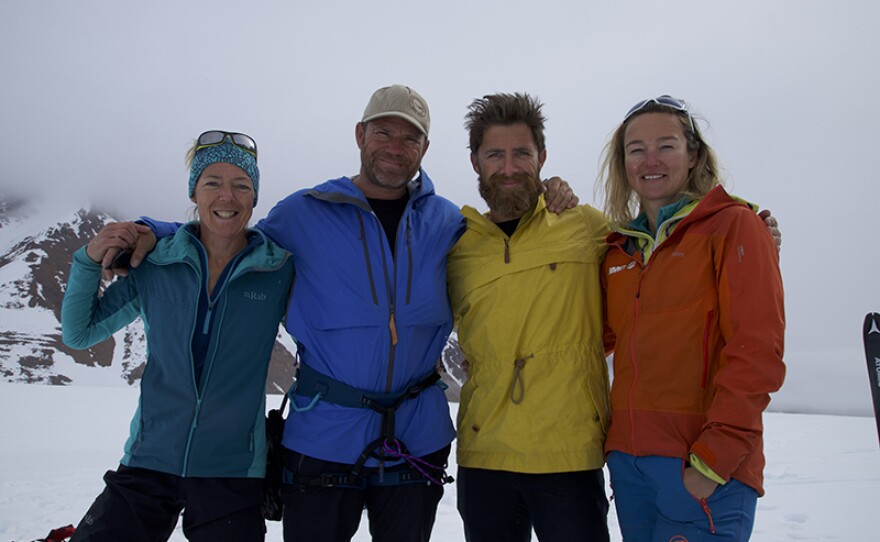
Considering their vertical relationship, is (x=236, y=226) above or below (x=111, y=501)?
above

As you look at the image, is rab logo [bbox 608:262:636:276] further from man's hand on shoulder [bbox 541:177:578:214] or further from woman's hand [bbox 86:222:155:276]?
woman's hand [bbox 86:222:155:276]

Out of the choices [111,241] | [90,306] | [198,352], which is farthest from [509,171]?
[90,306]

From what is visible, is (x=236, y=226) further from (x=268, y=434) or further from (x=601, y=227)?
(x=601, y=227)

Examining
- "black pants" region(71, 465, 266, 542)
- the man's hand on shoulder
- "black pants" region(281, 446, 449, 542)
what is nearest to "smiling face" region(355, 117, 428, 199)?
the man's hand on shoulder

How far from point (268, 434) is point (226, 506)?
507 mm

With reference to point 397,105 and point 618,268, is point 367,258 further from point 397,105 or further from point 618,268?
point 618,268

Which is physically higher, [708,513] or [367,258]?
[367,258]

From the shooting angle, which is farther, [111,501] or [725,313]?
[111,501]

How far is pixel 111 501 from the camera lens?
3234 millimetres

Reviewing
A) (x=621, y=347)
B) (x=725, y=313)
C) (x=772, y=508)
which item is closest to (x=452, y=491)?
(x=772, y=508)

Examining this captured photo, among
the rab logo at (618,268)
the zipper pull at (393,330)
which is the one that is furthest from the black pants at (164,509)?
the rab logo at (618,268)

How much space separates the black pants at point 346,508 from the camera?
11.1 ft

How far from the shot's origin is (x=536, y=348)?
348 cm

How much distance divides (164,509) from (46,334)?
4267 inches
